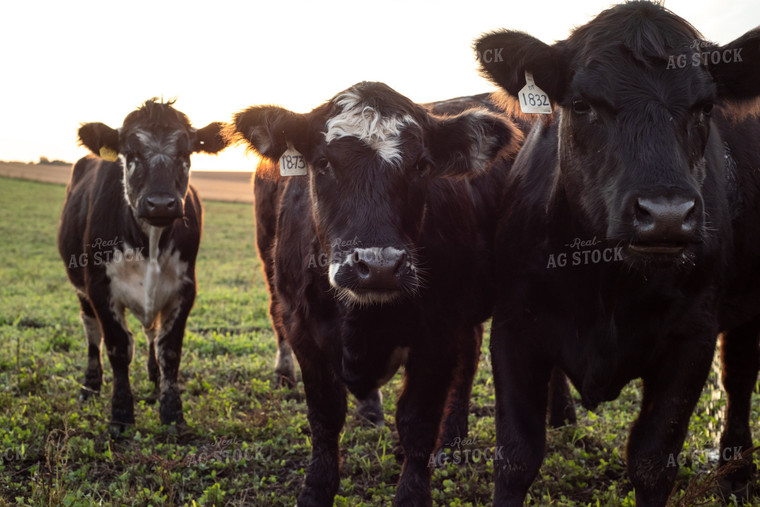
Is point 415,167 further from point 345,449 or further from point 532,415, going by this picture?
point 345,449

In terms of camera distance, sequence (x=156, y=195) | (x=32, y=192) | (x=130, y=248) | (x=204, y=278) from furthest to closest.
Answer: (x=32, y=192)
(x=204, y=278)
(x=130, y=248)
(x=156, y=195)

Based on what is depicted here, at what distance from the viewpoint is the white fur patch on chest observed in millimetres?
5602

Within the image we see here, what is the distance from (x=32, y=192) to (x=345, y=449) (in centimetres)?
3575

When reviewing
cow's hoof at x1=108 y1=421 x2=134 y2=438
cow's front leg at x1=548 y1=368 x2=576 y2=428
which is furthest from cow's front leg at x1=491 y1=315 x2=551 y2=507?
cow's hoof at x1=108 y1=421 x2=134 y2=438

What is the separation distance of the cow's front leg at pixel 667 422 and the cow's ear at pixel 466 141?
1.36m

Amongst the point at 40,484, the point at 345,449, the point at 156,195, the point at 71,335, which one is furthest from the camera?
the point at 71,335

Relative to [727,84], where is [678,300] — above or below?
below

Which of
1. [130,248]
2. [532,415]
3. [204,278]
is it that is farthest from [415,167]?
[204,278]

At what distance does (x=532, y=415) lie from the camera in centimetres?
330

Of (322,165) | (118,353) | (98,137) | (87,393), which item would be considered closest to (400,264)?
(322,165)

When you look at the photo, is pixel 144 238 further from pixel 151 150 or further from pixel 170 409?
pixel 170 409

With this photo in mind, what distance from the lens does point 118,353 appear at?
215 inches

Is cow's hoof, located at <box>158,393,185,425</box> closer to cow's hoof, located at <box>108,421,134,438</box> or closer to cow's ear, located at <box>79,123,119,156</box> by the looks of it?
cow's hoof, located at <box>108,421,134,438</box>

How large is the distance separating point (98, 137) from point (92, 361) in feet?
6.35
